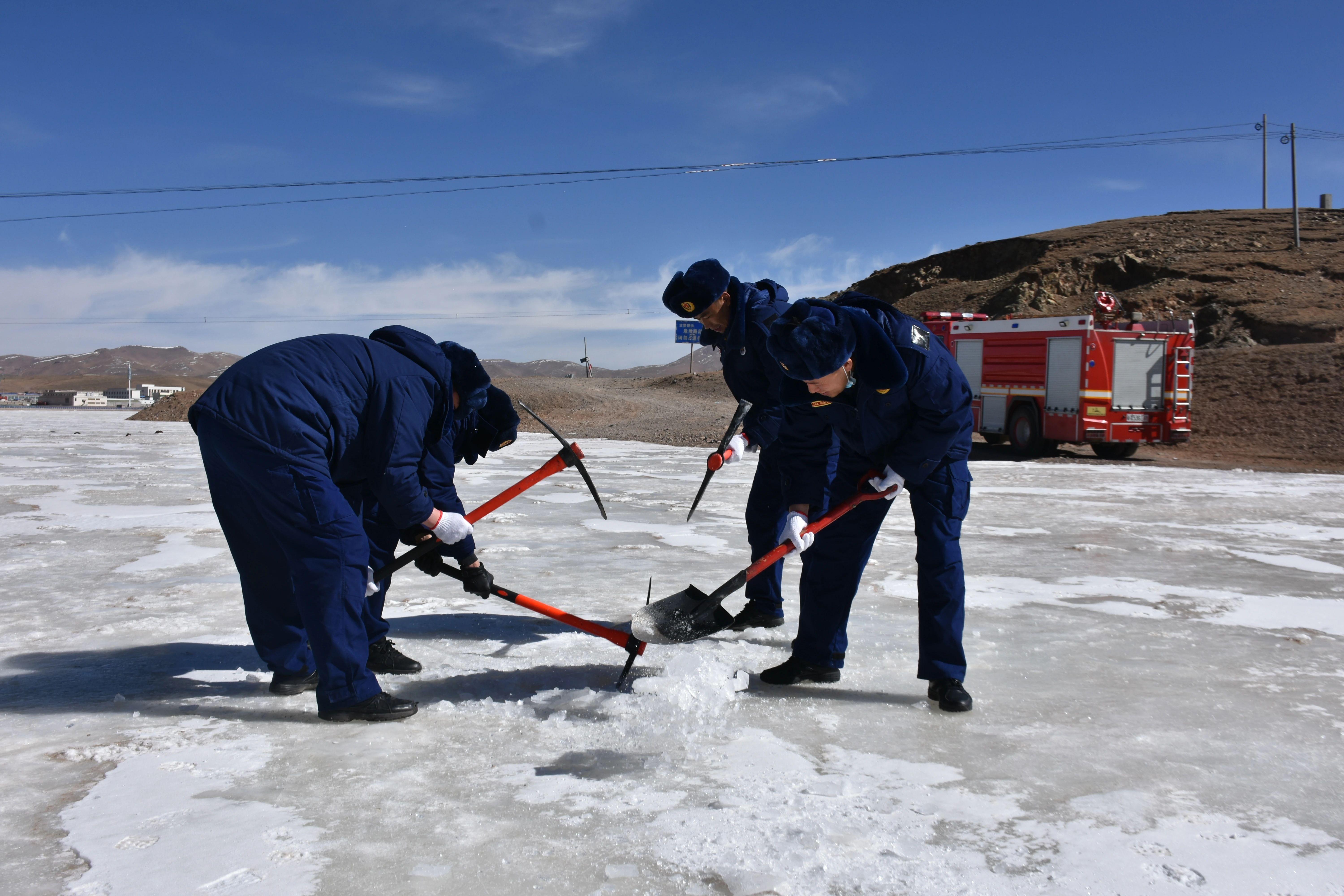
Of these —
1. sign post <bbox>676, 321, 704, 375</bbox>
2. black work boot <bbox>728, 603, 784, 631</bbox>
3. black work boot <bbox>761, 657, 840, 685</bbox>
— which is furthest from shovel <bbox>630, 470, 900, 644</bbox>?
sign post <bbox>676, 321, 704, 375</bbox>

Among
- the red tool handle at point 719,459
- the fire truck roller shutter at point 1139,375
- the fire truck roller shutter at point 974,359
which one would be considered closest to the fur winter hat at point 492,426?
the red tool handle at point 719,459

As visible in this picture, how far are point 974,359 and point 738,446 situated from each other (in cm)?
1302

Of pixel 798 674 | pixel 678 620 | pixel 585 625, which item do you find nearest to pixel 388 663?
pixel 585 625

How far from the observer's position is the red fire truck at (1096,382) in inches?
547

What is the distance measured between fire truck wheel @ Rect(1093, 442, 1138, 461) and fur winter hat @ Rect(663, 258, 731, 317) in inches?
509

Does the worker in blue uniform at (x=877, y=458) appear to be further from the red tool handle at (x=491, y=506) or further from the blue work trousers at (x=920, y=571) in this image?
the red tool handle at (x=491, y=506)

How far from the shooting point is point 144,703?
9.78 ft

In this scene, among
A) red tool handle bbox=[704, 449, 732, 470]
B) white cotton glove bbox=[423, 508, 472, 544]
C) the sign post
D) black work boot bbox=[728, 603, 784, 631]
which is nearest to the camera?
white cotton glove bbox=[423, 508, 472, 544]

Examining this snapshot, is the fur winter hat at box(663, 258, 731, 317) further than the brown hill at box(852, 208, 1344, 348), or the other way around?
the brown hill at box(852, 208, 1344, 348)

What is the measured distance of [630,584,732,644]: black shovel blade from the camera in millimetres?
3186

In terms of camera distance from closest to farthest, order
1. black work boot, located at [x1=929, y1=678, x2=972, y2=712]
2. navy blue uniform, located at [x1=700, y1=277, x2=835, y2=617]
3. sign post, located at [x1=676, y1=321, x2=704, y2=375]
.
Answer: black work boot, located at [x1=929, y1=678, x2=972, y2=712]
navy blue uniform, located at [x1=700, y1=277, x2=835, y2=617]
sign post, located at [x1=676, y1=321, x2=704, y2=375]

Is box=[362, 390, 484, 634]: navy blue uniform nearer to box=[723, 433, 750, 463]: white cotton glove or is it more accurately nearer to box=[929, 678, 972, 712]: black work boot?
box=[723, 433, 750, 463]: white cotton glove

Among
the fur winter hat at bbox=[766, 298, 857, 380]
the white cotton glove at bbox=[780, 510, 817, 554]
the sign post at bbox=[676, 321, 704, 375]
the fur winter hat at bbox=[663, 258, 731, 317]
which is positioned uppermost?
the sign post at bbox=[676, 321, 704, 375]

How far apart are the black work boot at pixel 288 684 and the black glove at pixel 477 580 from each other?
0.59 metres
